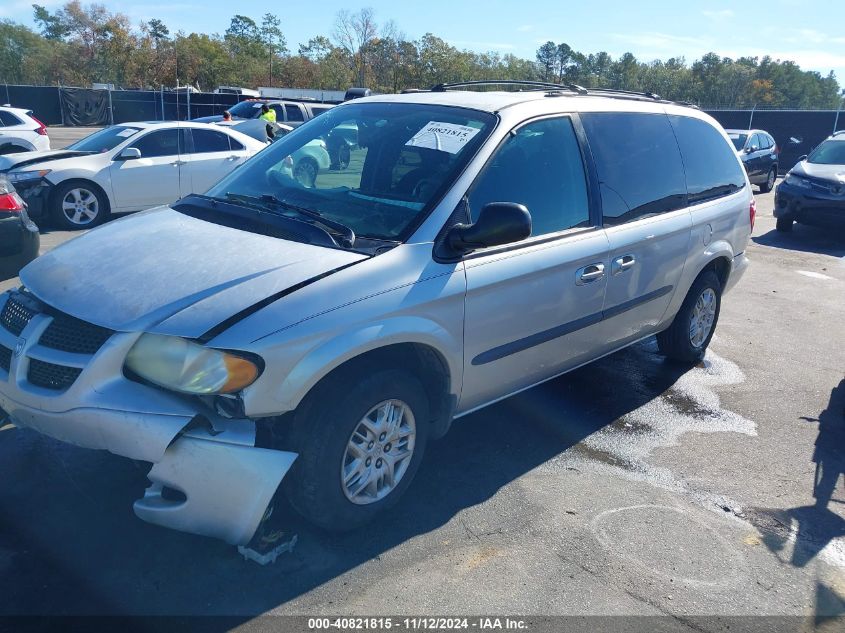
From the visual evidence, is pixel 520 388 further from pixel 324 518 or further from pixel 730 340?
pixel 730 340

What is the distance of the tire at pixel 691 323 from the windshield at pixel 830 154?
28.2ft

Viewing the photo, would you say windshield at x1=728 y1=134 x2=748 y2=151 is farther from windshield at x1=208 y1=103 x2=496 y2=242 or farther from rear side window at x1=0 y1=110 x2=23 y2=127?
rear side window at x1=0 y1=110 x2=23 y2=127

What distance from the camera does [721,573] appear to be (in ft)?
10.8

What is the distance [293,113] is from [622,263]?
18.7 metres

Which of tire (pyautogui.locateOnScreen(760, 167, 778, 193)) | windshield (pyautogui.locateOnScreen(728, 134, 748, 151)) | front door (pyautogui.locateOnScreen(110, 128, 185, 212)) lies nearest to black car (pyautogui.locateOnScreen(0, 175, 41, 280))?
front door (pyautogui.locateOnScreen(110, 128, 185, 212))

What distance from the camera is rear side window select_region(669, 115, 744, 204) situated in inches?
206

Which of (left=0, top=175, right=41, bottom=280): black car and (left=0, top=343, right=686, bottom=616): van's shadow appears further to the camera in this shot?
(left=0, top=175, right=41, bottom=280): black car

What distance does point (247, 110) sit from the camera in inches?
820

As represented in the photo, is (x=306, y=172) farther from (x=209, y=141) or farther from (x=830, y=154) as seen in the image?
(x=830, y=154)

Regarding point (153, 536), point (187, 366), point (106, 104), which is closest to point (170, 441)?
point (187, 366)

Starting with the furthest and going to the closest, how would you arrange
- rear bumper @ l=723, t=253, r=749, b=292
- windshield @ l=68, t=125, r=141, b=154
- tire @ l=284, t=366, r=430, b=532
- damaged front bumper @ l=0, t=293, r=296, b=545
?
windshield @ l=68, t=125, r=141, b=154 < rear bumper @ l=723, t=253, r=749, b=292 < tire @ l=284, t=366, r=430, b=532 < damaged front bumper @ l=0, t=293, r=296, b=545

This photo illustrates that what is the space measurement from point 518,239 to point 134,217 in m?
2.09

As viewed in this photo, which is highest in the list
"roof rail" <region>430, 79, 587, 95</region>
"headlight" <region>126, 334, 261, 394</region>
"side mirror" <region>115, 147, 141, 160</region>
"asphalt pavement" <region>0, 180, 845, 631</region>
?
"roof rail" <region>430, 79, 587, 95</region>

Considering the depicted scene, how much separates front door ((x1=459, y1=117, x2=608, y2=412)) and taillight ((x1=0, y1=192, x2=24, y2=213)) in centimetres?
488
